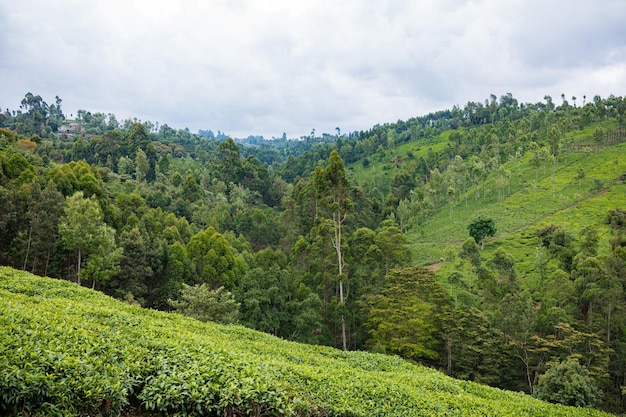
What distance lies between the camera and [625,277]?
30.5 m

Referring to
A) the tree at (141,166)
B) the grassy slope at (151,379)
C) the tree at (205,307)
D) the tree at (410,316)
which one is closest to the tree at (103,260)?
the tree at (205,307)

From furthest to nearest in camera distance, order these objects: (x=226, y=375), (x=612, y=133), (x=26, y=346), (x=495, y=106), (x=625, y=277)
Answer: (x=495, y=106)
(x=612, y=133)
(x=625, y=277)
(x=226, y=375)
(x=26, y=346)

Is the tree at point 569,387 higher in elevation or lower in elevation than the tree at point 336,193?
lower

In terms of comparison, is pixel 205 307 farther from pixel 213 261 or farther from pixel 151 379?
pixel 151 379

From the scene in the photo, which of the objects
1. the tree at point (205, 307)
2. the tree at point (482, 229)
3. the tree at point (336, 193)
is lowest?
the tree at point (205, 307)

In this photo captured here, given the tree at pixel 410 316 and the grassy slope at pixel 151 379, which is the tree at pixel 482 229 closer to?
the tree at pixel 410 316

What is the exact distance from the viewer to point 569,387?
19.4 meters

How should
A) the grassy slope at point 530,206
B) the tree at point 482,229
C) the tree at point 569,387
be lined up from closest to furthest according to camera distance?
the tree at point 569,387 < the tree at point 482,229 < the grassy slope at point 530,206

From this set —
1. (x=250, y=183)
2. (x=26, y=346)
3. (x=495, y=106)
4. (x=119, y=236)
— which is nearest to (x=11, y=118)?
(x=250, y=183)

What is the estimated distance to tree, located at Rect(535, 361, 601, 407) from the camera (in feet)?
63.4

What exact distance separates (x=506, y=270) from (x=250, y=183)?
2359 inches

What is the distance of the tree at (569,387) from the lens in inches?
761

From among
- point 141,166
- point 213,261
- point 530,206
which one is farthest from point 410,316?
point 141,166

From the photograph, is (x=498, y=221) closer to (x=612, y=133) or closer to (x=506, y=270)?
(x=506, y=270)
